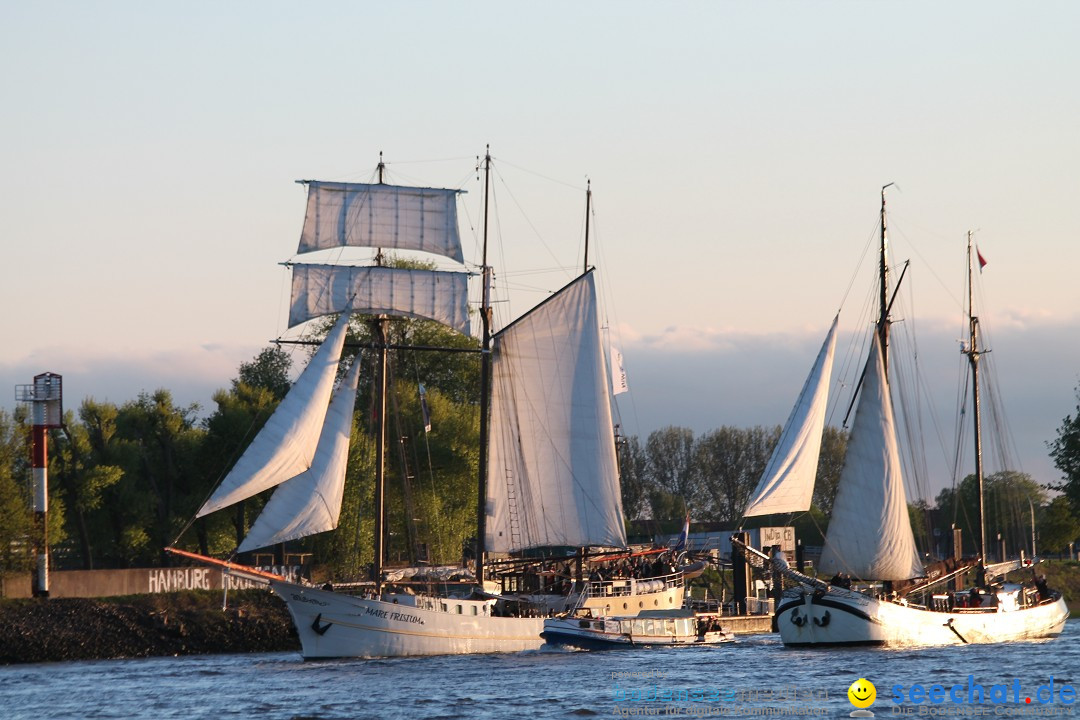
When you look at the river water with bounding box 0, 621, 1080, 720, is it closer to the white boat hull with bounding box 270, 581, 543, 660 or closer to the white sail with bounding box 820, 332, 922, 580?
the white boat hull with bounding box 270, 581, 543, 660

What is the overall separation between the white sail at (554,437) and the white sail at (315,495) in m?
9.32

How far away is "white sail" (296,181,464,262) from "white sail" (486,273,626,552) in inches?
235

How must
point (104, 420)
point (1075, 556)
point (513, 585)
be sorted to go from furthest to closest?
point (1075, 556) → point (104, 420) → point (513, 585)

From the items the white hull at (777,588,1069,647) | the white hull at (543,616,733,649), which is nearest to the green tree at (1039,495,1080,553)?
the white hull at (777,588,1069,647)

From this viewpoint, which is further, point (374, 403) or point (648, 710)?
point (374, 403)

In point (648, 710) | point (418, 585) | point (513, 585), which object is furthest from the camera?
point (513, 585)

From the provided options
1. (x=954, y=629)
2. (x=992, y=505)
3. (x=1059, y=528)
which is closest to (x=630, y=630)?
(x=954, y=629)

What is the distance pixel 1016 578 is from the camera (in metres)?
112

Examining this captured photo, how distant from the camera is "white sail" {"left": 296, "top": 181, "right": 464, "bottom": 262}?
7744cm

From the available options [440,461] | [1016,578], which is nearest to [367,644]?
[440,461]

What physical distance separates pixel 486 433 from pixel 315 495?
12.5m

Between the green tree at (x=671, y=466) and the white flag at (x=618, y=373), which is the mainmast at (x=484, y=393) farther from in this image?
the green tree at (x=671, y=466)

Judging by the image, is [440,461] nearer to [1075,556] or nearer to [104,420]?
[104,420]

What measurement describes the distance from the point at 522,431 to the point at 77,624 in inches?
901
